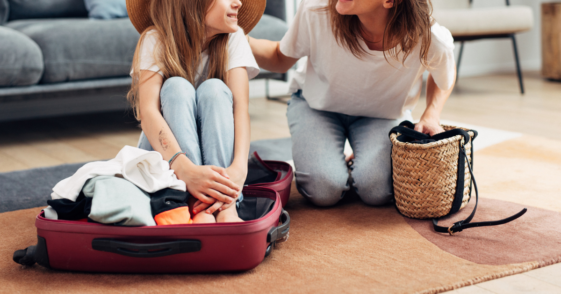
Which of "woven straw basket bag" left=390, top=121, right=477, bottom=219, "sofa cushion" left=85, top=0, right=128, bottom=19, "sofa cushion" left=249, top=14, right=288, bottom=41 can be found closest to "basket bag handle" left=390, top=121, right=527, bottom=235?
"woven straw basket bag" left=390, top=121, right=477, bottom=219

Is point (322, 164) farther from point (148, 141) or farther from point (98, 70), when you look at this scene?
point (98, 70)

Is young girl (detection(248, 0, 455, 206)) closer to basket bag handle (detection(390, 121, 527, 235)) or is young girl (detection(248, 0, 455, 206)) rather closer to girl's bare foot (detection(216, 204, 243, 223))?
basket bag handle (detection(390, 121, 527, 235))

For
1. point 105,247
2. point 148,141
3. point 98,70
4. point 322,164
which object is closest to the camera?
point 105,247

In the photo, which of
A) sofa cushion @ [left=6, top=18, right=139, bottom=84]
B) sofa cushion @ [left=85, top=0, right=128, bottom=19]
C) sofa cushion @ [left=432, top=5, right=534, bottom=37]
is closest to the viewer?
sofa cushion @ [left=6, top=18, right=139, bottom=84]

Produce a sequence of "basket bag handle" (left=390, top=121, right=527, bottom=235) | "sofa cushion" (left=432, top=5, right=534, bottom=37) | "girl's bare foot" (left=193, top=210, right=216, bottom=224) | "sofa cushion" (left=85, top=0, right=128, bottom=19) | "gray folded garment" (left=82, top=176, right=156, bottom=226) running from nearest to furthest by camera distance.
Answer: "gray folded garment" (left=82, top=176, right=156, bottom=226) → "girl's bare foot" (left=193, top=210, right=216, bottom=224) → "basket bag handle" (left=390, top=121, right=527, bottom=235) → "sofa cushion" (left=85, top=0, right=128, bottom=19) → "sofa cushion" (left=432, top=5, right=534, bottom=37)

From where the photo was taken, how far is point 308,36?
4.41ft

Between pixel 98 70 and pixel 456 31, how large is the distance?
6.10ft

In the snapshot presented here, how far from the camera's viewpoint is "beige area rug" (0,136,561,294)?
2.89 feet

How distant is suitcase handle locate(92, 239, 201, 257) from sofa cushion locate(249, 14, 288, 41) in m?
1.50

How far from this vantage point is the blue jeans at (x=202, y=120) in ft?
3.49

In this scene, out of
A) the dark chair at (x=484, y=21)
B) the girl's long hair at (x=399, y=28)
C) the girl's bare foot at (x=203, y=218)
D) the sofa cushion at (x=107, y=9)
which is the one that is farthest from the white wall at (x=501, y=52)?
the girl's bare foot at (x=203, y=218)

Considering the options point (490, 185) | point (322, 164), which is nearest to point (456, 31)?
point (490, 185)

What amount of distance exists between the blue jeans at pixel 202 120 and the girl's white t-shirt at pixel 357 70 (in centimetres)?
34

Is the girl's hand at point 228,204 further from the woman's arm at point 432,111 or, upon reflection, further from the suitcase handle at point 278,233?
the woman's arm at point 432,111
